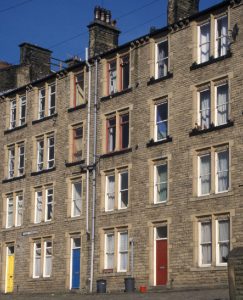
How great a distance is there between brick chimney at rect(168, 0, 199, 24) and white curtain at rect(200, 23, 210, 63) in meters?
2.68

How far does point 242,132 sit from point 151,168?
612cm

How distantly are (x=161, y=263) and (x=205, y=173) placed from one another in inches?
198

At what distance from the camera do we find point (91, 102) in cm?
4425

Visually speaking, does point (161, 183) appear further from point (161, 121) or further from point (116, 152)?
point (116, 152)

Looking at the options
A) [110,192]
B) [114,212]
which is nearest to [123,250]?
[114,212]

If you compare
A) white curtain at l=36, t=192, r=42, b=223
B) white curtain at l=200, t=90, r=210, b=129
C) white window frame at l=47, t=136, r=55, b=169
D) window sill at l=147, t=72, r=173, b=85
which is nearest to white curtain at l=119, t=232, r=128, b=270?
white curtain at l=200, t=90, r=210, b=129

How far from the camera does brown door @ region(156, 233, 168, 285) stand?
38125 millimetres

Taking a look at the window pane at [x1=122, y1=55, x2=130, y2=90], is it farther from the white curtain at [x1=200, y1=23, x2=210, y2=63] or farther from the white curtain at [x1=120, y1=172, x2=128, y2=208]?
the white curtain at [x1=200, y1=23, x2=210, y2=63]

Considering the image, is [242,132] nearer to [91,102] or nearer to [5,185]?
[91,102]

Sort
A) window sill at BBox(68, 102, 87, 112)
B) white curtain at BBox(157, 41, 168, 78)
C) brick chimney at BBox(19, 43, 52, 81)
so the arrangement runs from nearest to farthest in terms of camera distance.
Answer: white curtain at BBox(157, 41, 168, 78) → window sill at BBox(68, 102, 87, 112) → brick chimney at BBox(19, 43, 52, 81)

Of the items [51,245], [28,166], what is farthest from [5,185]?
[51,245]

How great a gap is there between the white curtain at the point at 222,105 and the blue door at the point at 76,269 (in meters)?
11.9

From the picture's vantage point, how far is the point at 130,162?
4088cm

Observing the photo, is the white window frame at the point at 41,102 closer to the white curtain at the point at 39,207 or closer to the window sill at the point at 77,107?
the window sill at the point at 77,107
